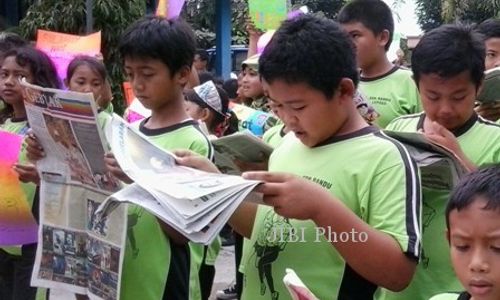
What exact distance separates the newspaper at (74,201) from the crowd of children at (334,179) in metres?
0.08

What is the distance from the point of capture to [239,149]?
2156 mm

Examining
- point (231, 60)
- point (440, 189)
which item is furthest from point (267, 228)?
point (231, 60)

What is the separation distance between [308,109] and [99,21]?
292 inches

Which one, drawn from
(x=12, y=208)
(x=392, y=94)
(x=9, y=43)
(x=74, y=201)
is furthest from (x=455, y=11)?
(x=74, y=201)

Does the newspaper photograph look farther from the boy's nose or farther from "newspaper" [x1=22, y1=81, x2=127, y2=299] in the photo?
the boy's nose

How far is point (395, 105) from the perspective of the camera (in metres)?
3.41

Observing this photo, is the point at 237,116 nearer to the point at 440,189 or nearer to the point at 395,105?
the point at 395,105

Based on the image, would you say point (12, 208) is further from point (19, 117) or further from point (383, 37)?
point (383, 37)

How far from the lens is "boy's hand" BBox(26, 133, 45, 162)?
260 centimetres

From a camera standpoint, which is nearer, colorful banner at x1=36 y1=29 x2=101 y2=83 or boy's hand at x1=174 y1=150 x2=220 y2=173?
boy's hand at x1=174 y1=150 x2=220 y2=173

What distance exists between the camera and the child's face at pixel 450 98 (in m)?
2.21

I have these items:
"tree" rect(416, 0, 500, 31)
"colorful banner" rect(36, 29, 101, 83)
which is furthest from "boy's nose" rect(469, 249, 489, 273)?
"colorful banner" rect(36, 29, 101, 83)

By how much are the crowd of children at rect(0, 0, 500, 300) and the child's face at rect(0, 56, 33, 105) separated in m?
0.61

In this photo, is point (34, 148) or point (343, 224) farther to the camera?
point (34, 148)
